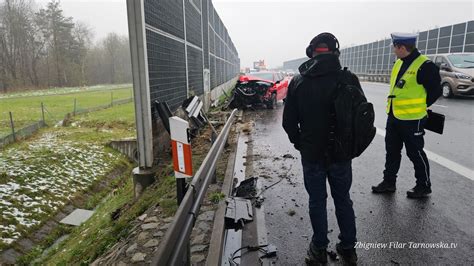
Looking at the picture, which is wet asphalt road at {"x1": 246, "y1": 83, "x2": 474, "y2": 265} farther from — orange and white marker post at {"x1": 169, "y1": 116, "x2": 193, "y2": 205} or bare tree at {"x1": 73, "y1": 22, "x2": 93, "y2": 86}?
bare tree at {"x1": 73, "y1": 22, "x2": 93, "y2": 86}

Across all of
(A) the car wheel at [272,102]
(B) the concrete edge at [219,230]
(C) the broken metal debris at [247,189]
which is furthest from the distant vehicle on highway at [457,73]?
(B) the concrete edge at [219,230]

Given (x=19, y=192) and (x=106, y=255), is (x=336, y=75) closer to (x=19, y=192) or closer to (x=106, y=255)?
(x=106, y=255)

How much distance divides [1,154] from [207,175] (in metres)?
7.30

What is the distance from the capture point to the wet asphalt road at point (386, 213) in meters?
3.06

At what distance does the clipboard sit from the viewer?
4082 mm

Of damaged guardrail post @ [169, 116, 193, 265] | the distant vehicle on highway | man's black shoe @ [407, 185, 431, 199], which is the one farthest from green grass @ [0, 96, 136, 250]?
the distant vehicle on highway

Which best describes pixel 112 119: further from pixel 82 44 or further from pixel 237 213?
pixel 237 213

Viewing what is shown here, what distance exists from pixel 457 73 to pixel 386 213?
14.2 metres

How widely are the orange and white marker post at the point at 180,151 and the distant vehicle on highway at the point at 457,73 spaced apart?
52.2 ft

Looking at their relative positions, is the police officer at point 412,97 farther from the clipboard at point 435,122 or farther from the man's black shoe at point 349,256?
the man's black shoe at point 349,256

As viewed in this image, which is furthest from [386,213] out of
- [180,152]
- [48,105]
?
[48,105]

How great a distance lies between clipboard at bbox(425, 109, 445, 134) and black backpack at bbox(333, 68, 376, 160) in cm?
194

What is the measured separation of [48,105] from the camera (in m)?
12.2

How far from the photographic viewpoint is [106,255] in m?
3.44
